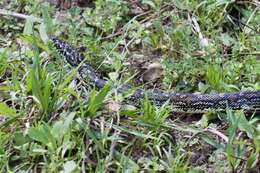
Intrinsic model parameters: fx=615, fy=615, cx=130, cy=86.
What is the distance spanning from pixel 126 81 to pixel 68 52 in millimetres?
847

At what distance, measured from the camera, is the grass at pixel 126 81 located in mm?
4766

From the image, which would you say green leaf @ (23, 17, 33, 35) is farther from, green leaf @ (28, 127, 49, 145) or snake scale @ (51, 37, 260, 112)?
green leaf @ (28, 127, 49, 145)

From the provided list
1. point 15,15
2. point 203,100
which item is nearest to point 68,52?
point 15,15

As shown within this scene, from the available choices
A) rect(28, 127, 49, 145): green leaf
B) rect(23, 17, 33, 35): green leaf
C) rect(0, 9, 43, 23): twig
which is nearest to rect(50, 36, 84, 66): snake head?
rect(23, 17, 33, 35): green leaf

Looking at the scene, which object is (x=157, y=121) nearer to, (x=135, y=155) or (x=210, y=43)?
(x=135, y=155)

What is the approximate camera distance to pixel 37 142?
16.0 feet

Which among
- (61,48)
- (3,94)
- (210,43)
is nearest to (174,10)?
(210,43)

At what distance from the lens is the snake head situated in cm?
618

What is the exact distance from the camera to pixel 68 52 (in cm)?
624

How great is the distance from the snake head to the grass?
0.30ft

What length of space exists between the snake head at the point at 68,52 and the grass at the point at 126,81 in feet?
0.30

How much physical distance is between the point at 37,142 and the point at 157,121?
99 cm

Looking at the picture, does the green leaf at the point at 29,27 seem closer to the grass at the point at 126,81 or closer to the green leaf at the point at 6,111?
the grass at the point at 126,81

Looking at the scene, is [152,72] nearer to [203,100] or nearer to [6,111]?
[203,100]
